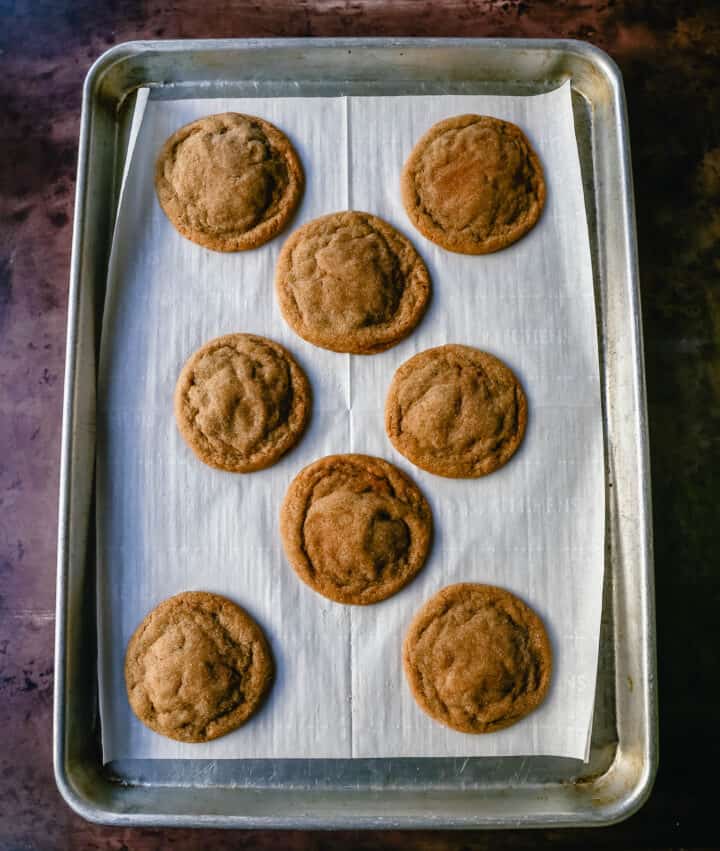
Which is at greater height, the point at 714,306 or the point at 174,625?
the point at 714,306

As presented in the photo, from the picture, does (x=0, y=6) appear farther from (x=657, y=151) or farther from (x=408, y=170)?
(x=657, y=151)

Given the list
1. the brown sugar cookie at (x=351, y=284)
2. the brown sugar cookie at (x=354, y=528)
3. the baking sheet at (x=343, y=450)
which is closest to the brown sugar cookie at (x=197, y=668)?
the baking sheet at (x=343, y=450)

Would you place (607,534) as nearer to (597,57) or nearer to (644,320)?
(644,320)

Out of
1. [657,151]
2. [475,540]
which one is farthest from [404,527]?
[657,151]

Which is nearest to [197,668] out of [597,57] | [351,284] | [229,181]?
[351,284]

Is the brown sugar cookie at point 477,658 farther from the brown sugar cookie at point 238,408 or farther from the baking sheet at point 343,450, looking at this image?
the brown sugar cookie at point 238,408
